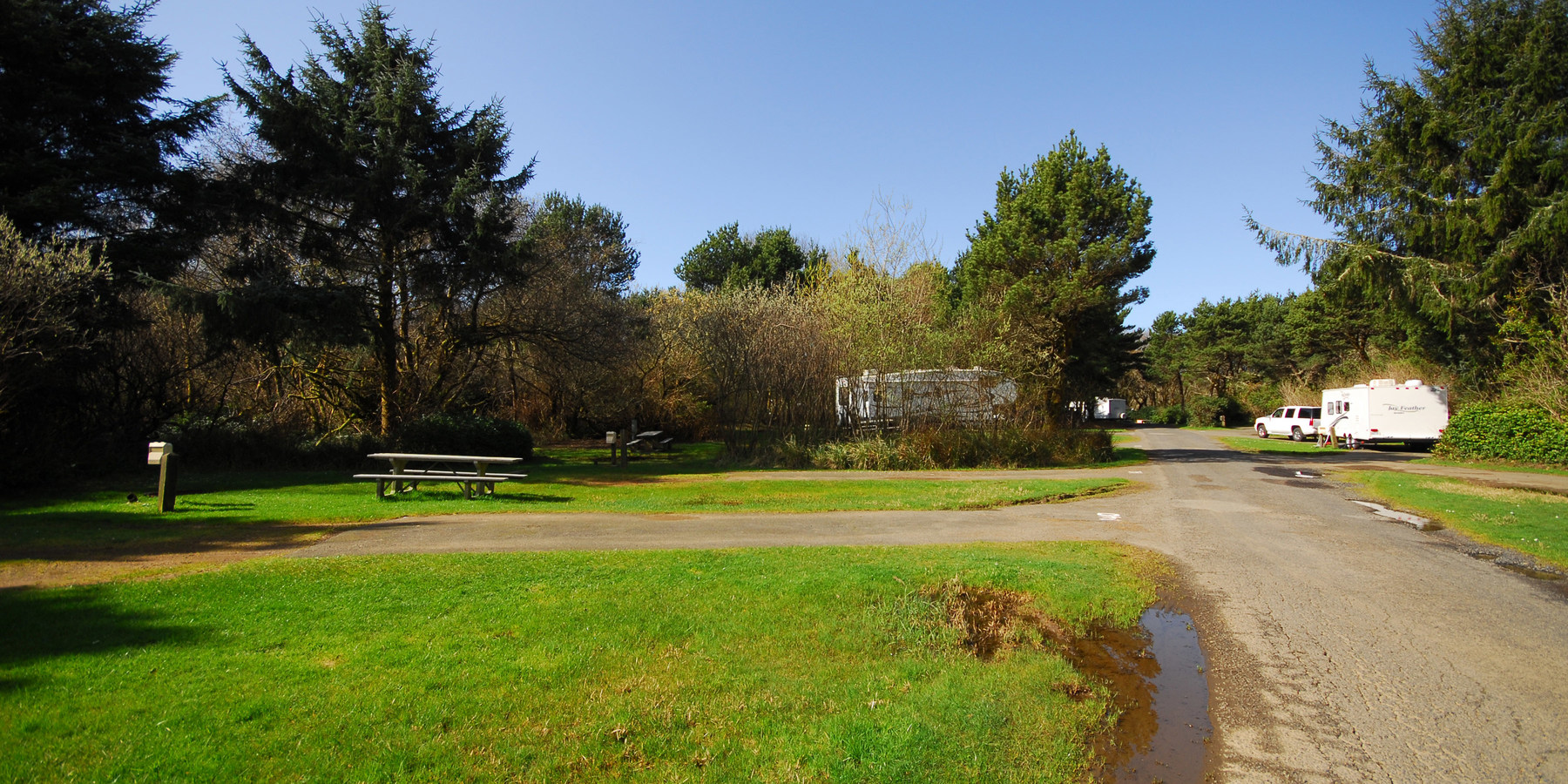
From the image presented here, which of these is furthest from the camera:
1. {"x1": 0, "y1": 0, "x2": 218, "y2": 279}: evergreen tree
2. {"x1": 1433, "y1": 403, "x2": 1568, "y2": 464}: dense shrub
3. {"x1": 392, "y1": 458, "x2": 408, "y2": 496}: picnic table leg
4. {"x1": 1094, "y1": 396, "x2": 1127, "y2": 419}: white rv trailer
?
{"x1": 1094, "y1": 396, "x2": 1127, "y2": 419}: white rv trailer

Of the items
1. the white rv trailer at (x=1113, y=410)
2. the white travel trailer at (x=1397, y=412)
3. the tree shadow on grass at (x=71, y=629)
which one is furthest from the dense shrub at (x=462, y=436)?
the white rv trailer at (x=1113, y=410)

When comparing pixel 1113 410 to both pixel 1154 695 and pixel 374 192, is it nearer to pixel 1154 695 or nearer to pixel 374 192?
pixel 374 192

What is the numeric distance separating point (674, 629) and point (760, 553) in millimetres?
3210

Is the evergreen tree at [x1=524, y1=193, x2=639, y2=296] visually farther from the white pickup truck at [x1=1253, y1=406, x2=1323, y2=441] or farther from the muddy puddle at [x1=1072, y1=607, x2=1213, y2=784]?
the white pickup truck at [x1=1253, y1=406, x2=1323, y2=441]

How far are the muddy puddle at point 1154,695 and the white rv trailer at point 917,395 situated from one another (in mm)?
14178

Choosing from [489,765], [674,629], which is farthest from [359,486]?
[489,765]

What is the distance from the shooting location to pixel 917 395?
2166 centimetres

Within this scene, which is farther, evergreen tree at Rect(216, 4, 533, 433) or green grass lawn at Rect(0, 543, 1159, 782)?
evergreen tree at Rect(216, 4, 533, 433)

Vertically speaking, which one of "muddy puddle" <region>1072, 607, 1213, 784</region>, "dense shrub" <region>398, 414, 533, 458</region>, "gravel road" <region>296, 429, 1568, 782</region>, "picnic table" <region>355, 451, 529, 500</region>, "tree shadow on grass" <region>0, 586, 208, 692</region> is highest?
"dense shrub" <region>398, 414, 533, 458</region>

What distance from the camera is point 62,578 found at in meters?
7.29

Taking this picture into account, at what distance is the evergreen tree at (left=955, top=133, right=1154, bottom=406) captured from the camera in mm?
25500

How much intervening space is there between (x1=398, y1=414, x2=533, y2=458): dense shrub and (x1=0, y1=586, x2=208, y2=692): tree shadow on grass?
14.8 m

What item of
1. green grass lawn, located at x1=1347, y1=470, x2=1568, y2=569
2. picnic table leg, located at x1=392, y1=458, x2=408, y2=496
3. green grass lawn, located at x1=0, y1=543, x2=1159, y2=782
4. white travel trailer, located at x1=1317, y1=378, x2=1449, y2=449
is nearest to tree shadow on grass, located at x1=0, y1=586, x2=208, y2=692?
green grass lawn, located at x1=0, y1=543, x2=1159, y2=782

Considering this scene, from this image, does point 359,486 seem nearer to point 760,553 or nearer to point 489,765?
point 760,553
